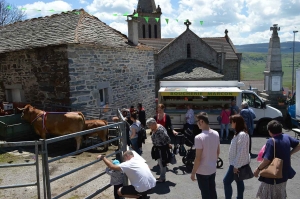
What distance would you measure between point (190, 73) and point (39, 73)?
1432 cm

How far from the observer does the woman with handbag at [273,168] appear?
13.7 feet

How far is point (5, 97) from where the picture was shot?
1252 centimetres

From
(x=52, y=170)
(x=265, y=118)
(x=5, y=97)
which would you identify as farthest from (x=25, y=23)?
(x=265, y=118)

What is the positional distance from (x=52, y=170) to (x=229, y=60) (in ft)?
82.3

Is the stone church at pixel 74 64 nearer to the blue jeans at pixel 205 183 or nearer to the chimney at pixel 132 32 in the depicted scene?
the chimney at pixel 132 32

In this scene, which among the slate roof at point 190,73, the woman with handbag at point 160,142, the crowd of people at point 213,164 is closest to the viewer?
the crowd of people at point 213,164

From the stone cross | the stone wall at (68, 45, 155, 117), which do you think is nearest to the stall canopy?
the stone wall at (68, 45, 155, 117)

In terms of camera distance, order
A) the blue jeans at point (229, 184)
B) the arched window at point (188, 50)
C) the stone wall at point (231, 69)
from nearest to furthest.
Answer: the blue jeans at point (229, 184)
the arched window at point (188, 50)
the stone wall at point (231, 69)

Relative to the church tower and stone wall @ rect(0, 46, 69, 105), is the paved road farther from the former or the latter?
the church tower

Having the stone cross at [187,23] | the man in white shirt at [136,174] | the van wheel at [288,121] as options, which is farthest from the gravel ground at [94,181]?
the stone cross at [187,23]

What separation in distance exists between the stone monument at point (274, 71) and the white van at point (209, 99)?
378cm

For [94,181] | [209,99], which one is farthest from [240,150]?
[209,99]

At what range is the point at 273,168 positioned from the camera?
163 inches

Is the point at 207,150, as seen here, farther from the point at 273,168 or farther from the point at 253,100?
the point at 253,100
